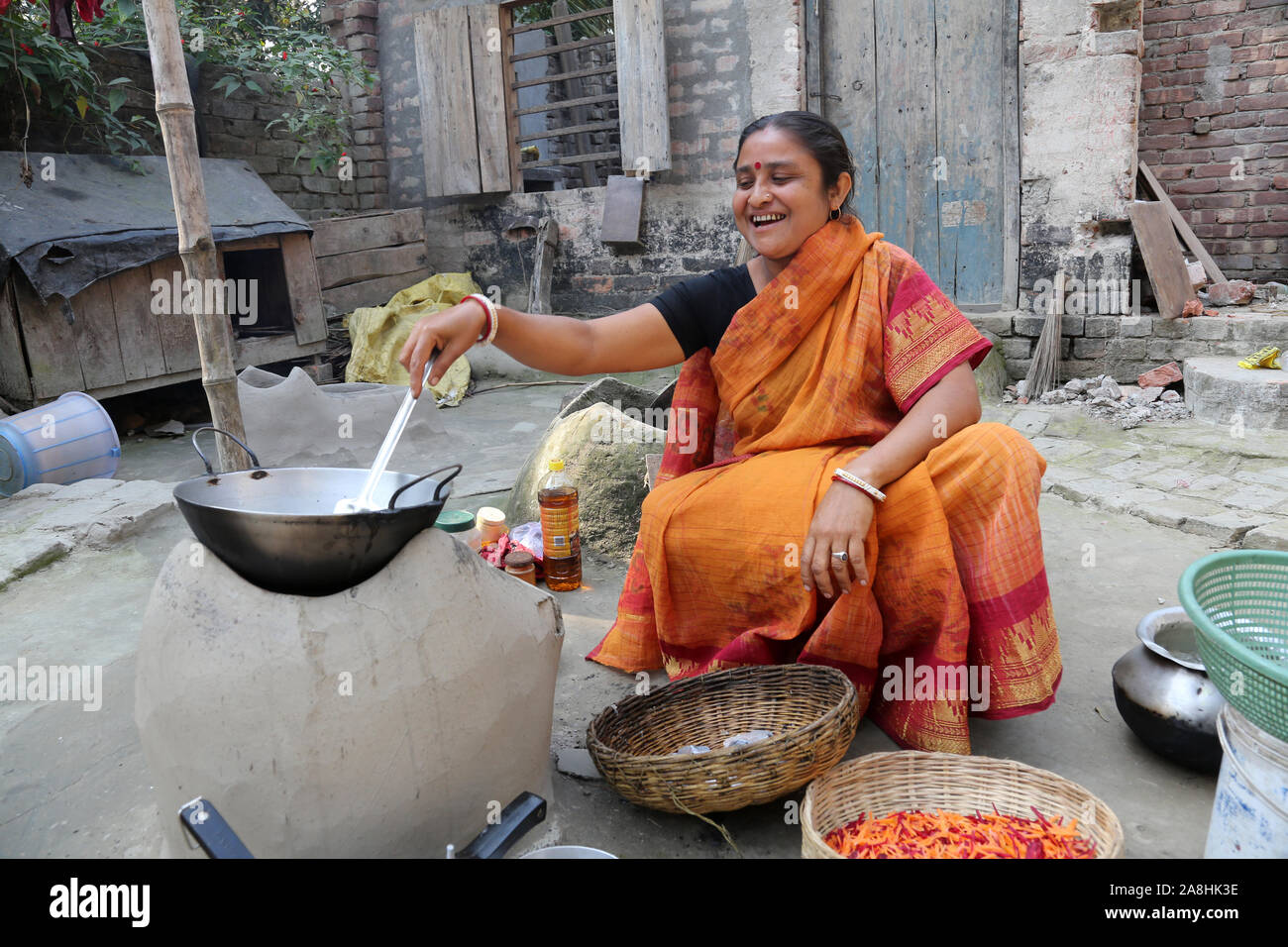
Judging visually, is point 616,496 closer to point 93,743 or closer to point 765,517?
point 765,517

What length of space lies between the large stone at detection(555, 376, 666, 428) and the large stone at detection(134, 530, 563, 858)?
2.28m

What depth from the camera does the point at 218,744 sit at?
4.75 feet

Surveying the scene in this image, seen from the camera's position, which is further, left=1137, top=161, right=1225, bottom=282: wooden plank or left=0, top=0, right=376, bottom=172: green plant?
left=1137, top=161, right=1225, bottom=282: wooden plank

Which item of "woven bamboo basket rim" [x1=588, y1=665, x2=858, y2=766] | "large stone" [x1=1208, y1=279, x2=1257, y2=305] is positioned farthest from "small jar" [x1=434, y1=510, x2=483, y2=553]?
"large stone" [x1=1208, y1=279, x2=1257, y2=305]

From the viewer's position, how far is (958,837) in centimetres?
159

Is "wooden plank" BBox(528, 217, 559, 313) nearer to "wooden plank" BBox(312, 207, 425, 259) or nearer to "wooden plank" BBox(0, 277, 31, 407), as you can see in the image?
"wooden plank" BBox(312, 207, 425, 259)

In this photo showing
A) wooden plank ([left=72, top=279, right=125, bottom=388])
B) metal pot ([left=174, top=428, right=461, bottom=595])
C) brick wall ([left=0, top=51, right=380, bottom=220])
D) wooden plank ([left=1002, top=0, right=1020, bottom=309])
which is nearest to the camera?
metal pot ([left=174, top=428, right=461, bottom=595])

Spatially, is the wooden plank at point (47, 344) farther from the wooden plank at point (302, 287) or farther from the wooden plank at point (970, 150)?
the wooden plank at point (970, 150)

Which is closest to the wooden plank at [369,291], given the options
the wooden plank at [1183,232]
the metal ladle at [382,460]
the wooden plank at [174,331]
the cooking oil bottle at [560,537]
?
the wooden plank at [174,331]

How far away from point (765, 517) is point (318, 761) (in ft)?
3.40

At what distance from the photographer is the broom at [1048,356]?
5332 millimetres

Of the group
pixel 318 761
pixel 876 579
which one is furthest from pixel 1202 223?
pixel 318 761

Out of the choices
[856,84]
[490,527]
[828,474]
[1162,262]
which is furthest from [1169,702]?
[856,84]

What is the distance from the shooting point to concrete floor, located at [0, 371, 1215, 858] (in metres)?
1.81
